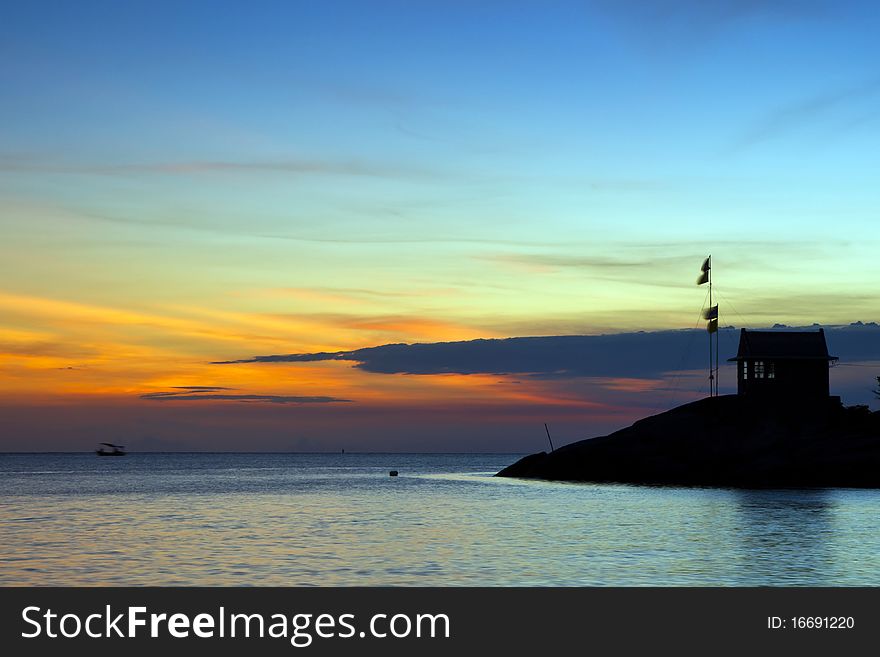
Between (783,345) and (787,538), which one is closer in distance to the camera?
(787,538)

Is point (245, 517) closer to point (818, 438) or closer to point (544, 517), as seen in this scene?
point (544, 517)

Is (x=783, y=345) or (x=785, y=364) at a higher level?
(x=783, y=345)

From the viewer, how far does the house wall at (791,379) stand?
104375 mm

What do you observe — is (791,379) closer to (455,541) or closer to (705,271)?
(705,271)

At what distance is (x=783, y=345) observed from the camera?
346 ft

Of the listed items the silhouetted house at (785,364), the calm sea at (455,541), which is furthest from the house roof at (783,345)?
the calm sea at (455,541)

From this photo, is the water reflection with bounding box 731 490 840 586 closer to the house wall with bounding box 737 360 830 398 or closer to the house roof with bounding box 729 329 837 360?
the house wall with bounding box 737 360 830 398

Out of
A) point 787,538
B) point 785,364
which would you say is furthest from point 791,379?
point 787,538

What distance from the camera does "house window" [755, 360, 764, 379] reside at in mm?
105312

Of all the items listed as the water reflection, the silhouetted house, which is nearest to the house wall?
the silhouetted house

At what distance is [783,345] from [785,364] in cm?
215

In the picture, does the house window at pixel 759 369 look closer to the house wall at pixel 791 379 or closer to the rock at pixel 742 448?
the house wall at pixel 791 379
